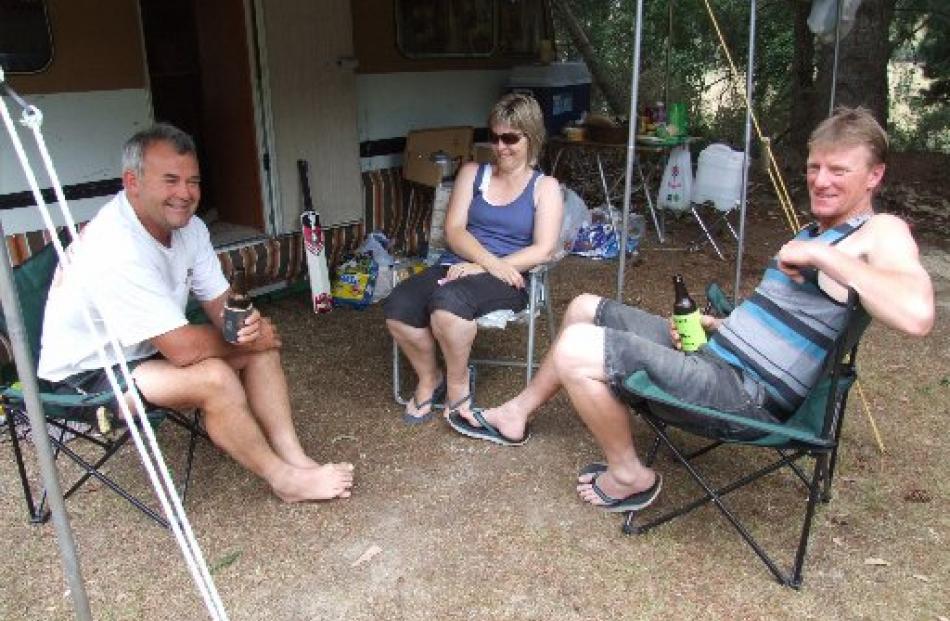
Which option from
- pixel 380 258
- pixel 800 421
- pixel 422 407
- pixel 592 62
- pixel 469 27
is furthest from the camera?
pixel 592 62

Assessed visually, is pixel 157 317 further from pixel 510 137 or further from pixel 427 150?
pixel 427 150

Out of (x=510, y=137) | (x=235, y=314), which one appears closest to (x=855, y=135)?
(x=510, y=137)

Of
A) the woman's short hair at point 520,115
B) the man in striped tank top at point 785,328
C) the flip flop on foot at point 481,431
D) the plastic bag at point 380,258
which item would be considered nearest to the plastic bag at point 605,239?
the plastic bag at point 380,258

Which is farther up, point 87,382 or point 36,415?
point 36,415

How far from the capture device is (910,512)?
2449 mm

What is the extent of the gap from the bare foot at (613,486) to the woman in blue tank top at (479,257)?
0.60m

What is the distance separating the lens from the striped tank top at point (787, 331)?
6.69ft

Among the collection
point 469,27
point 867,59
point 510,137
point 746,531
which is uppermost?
point 469,27

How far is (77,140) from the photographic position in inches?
135

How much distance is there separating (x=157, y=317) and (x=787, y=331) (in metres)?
1.68

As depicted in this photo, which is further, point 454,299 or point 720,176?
point 720,176

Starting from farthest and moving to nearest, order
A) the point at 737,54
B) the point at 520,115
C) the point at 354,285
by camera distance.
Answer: the point at 737,54 → the point at 354,285 → the point at 520,115

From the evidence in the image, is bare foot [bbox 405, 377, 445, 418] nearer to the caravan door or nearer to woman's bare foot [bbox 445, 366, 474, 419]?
woman's bare foot [bbox 445, 366, 474, 419]

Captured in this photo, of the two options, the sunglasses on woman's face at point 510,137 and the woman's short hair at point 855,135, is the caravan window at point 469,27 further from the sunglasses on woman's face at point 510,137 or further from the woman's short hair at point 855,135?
the woman's short hair at point 855,135
